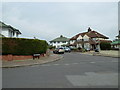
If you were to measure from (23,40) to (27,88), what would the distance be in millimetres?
12454

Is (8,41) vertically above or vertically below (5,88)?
above

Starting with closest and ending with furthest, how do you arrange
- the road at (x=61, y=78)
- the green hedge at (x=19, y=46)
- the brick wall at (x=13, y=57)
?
the road at (x=61, y=78) < the brick wall at (x=13, y=57) < the green hedge at (x=19, y=46)

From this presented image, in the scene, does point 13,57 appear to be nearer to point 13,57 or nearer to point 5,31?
point 13,57

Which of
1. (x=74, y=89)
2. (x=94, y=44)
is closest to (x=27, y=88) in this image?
(x=74, y=89)

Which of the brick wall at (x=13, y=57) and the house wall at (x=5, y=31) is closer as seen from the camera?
the brick wall at (x=13, y=57)

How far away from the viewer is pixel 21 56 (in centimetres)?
1638

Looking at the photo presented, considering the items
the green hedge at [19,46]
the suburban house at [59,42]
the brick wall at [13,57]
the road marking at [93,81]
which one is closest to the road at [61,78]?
the road marking at [93,81]

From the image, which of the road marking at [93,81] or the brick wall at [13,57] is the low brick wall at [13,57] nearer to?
the brick wall at [13,57]

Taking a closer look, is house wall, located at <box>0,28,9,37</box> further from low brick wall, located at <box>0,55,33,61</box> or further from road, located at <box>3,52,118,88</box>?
road, located at <box>3,52,118,88</box>

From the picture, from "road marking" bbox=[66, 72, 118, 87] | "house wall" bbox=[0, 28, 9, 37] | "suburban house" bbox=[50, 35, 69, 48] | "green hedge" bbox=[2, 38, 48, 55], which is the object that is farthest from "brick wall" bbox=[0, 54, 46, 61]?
"suburban house" bbox=[50, 35, 69, 48]

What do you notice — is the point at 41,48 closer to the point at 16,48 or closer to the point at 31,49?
the point at 31,49

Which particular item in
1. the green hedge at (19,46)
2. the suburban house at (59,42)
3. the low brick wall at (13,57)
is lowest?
the low brick wall at (13,57)

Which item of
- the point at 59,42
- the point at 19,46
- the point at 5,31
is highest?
the point at 5,31

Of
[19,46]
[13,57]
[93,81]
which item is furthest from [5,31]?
[93,81]
